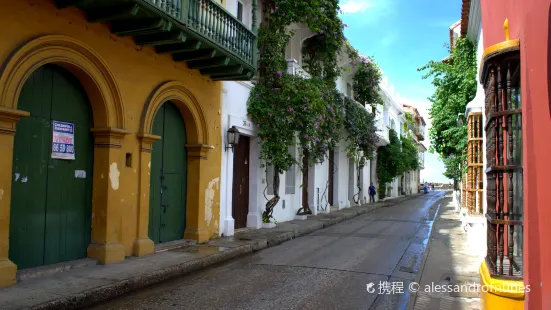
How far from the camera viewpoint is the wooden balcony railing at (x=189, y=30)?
7094mm

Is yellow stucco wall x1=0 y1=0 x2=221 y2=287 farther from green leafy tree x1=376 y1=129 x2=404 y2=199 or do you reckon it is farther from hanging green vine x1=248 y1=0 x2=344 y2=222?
green leafy tree x1=376 y1=129 x2=404 y2=199

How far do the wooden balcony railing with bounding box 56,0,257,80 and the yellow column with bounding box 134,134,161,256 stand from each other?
1951 millimetres

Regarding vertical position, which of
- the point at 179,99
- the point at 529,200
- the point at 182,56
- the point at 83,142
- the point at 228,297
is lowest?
the point at 228,297

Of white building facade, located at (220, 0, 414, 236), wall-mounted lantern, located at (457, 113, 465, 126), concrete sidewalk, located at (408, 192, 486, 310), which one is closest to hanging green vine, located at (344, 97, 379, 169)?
white building facade, located at (220, 0, 414, 236)

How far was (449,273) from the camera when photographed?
25.5 feet

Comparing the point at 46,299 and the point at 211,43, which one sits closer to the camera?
the point at 46,299

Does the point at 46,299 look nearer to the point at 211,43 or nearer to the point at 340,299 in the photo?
the point at 340,299

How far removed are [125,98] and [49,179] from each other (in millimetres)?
2029

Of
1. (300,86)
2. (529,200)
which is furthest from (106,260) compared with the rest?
(300,86)

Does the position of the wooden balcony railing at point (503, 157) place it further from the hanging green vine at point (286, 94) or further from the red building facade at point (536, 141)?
the hanging green vine at point (286, 94)

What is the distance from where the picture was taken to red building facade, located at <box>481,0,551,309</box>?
3.15m

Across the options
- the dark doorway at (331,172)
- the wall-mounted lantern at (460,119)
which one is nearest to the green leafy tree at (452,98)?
the wall-mounted lantern at (460,119)

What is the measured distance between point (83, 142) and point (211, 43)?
3211mm

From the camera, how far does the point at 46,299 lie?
5.38 meters
